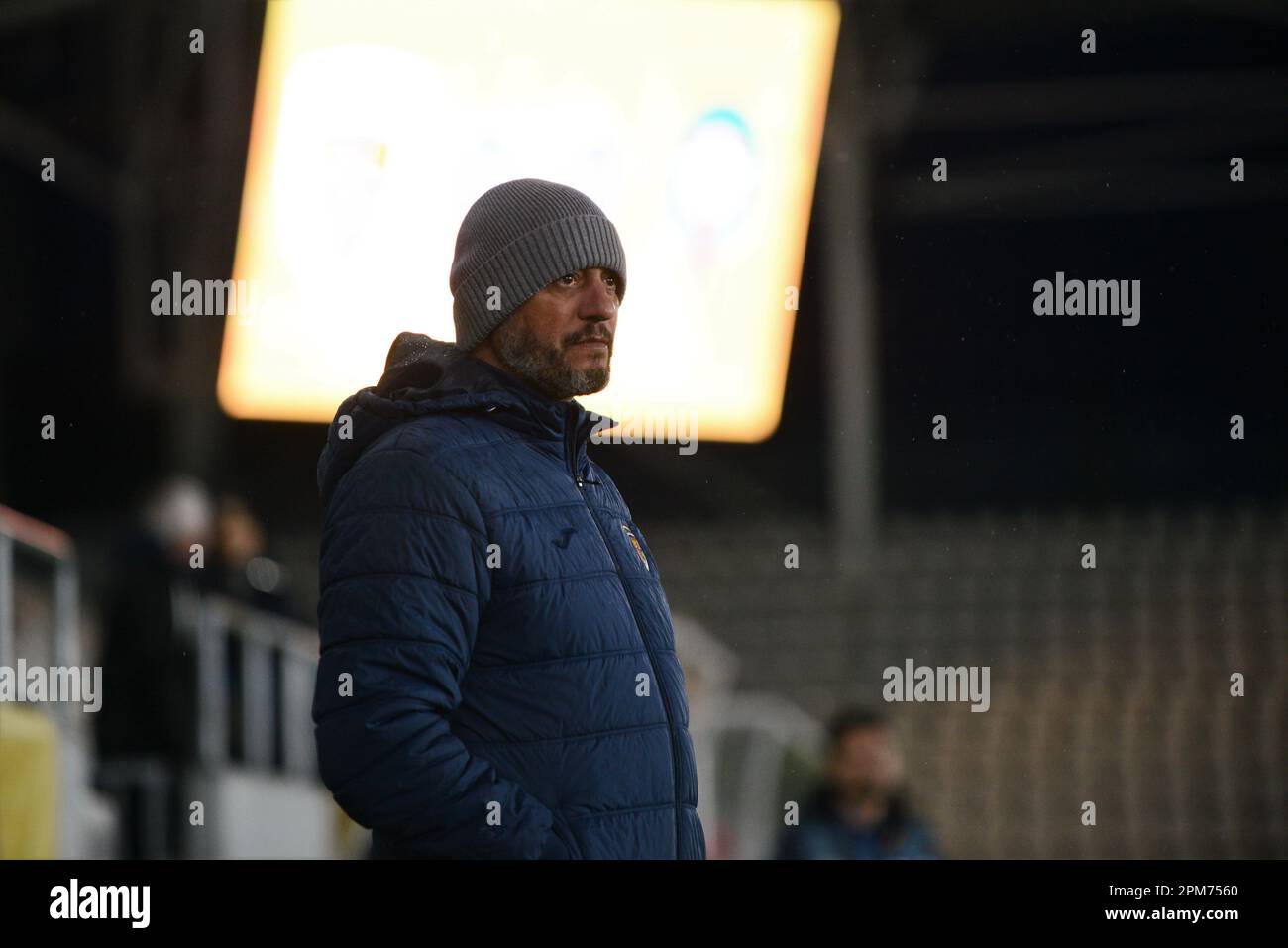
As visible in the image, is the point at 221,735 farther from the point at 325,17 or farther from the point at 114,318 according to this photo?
the point at 114,318

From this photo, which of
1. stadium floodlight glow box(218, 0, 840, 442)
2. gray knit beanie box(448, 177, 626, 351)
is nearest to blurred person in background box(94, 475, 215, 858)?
stadium floodlight glow box(218, 0, 840, 442)

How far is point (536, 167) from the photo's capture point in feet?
21.7

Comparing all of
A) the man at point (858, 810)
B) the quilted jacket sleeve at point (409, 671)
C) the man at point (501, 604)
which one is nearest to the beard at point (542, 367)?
the man at point (501, 604)

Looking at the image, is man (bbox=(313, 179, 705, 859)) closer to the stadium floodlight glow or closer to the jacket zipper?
the jacket zipper

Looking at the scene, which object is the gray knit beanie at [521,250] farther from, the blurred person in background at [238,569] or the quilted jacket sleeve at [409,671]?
the blurred person in background at [238,569]

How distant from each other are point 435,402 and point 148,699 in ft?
11.0

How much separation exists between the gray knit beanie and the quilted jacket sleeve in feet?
0.98

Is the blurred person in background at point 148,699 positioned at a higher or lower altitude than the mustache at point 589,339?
lower

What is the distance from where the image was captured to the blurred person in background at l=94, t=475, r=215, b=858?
514cm

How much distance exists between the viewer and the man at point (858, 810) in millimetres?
4348

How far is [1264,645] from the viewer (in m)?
9.59

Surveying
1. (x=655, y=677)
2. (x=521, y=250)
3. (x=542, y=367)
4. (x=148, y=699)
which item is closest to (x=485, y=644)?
(x=655, y=677)

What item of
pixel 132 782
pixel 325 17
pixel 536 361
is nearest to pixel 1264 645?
pixel 325 17
